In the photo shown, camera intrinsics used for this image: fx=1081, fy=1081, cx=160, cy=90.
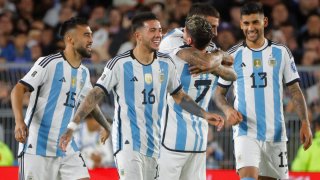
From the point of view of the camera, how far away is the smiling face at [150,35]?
9.99m

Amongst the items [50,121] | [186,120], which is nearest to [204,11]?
[186,120]

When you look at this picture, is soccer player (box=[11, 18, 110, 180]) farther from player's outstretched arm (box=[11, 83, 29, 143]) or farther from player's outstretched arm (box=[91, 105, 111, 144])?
player's outstretched arm (box=[91, 105, 111, 144])

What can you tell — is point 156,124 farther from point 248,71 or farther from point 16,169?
point 16,169

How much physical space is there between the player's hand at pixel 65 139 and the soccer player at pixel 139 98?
1.21 feet

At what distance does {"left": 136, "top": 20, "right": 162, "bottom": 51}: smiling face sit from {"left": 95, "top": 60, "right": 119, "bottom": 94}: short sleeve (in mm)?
344

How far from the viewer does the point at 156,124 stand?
10047 millimetres

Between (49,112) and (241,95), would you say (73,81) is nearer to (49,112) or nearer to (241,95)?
(49,112)

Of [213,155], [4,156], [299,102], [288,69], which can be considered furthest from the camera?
[213,155]

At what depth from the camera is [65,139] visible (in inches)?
374

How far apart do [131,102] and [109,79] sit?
11.6 inches

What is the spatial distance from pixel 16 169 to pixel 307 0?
7.17 m

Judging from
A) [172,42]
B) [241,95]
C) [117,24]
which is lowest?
[241,95]

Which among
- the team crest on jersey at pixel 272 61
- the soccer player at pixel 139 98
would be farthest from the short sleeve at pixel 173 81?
the team crest on jersey at pixel 272 61

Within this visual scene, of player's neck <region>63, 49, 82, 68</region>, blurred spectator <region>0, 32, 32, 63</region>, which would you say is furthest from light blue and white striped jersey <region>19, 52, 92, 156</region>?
blurred spectator <region>0, 32, 32, 63</region>
